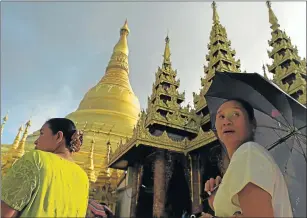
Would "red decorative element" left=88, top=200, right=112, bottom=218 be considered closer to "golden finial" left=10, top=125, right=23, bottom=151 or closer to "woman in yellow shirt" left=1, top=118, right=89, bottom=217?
"woman in yellow shirt" left=1, top=118, right=89, bottom=217

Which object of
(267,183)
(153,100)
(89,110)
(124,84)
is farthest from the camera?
(124,84)

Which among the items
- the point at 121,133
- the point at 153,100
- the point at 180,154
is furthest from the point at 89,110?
the point at 180,154

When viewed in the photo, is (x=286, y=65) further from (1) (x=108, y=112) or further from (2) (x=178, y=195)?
(1) (x=108, y=112)

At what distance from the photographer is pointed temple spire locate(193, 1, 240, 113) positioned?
12797 millimetres

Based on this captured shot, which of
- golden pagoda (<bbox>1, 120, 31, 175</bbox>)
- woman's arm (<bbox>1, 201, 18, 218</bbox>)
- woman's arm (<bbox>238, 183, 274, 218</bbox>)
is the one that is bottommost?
woman's arm (<bbox>1, 201, 18, 218</bbox>)

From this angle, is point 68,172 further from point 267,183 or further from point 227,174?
point 267,183

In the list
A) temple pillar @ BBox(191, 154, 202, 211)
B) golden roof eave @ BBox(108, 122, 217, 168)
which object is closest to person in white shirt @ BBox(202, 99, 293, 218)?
golden roof eave @ BBox(108, 122, 217, 168)

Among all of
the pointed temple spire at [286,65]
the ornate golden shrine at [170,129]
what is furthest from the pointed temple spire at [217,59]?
the pointed temple spire at [286,65]

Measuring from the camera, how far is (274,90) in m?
2.07

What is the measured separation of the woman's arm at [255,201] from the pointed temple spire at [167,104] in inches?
373

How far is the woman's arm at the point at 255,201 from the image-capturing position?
128 cm

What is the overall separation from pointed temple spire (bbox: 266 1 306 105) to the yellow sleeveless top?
314 inches

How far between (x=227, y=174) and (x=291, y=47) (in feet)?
38.7

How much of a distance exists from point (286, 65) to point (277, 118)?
9.89 metres
